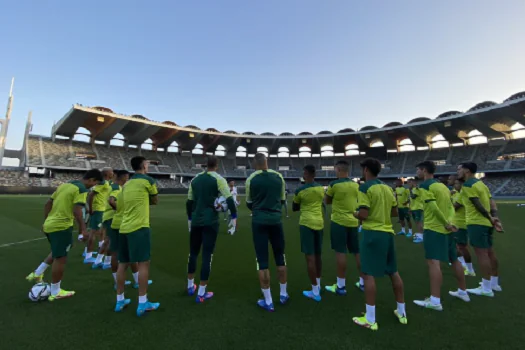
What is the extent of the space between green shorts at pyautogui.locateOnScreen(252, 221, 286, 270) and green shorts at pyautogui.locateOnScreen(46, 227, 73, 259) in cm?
291

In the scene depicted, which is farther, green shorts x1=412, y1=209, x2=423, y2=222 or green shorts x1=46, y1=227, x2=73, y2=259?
green shorts x1=412, y1=209, x2=423, y2=222

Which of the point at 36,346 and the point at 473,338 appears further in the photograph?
the point at 473,338

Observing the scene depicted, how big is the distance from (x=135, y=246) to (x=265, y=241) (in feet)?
5.86

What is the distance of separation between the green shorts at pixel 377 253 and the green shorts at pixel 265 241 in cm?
113

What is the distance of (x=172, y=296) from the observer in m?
3.71

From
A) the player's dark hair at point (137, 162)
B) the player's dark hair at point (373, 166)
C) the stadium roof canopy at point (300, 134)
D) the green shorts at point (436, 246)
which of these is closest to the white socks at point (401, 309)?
the green shorts at point (436, 246)

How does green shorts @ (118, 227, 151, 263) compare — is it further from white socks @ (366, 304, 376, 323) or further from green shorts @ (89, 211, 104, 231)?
green shorts @ (89, 211, 104, 231)

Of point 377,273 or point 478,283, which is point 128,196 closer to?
point 377,273

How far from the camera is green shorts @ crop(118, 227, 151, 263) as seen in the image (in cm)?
326

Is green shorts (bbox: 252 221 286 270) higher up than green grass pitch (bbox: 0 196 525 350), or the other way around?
green shorts (bbox: 252 221 286 270)

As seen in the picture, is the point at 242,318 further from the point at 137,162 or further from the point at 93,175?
the point at 93,175

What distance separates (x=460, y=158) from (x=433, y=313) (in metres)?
53.6

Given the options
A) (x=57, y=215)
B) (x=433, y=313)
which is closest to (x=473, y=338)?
(x=433, y=313)

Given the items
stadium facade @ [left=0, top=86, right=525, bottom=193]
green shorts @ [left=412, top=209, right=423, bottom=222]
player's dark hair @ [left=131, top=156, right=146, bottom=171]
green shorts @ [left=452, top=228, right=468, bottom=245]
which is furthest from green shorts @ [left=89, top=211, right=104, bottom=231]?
stadium facade @ [left=0, top=86, right=525, bottom=193]
